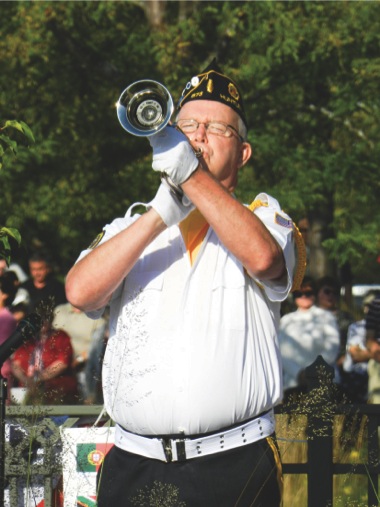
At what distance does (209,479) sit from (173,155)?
89cm

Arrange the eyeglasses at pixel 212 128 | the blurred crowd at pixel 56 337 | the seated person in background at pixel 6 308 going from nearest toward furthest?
the eyeglasses at pixel 212 128 → the blurred crowd at pixel 56 337 → the seated person in background at pixel 6 308

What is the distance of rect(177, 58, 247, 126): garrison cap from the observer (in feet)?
10.5

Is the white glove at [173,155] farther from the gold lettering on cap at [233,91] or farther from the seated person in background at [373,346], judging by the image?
the seated person in background at [373,346]

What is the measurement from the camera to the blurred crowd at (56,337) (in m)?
4.56

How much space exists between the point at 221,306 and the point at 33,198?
10.2 meters

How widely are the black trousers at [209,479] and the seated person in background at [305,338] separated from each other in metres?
3.93

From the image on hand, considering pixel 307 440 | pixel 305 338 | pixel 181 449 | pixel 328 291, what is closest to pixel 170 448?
pixel 181 449

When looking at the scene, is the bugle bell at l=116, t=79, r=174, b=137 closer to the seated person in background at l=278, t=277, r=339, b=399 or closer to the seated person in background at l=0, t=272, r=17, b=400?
the seated person in background at l=0, t=272, r=17, b=400

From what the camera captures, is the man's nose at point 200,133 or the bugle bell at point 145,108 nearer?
the bugle bell at point 145,108

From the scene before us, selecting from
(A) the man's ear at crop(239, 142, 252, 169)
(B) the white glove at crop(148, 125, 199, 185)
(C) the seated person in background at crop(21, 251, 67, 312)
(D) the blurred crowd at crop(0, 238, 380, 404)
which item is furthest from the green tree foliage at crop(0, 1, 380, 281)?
(B) the white glove at crop(148, 125, 199, 185)

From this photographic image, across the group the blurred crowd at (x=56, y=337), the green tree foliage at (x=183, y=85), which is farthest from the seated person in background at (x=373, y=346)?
the green tree foliage at (x=183, y=85)

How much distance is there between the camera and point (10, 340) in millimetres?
3297

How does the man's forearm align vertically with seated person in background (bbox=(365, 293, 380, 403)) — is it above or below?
below

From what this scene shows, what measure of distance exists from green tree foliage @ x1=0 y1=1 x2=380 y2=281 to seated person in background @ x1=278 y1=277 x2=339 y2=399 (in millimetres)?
3595
